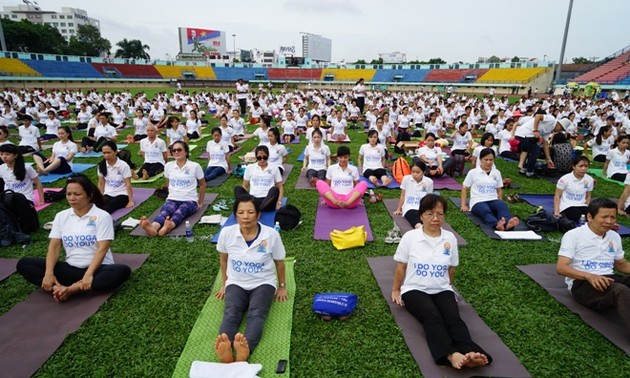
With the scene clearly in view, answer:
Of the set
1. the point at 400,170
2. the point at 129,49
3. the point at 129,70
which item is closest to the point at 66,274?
the point at 400,170

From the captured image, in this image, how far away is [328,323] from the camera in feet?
11.3

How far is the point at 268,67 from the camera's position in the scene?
2472 inches

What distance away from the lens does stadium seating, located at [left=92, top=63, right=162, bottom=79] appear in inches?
1941

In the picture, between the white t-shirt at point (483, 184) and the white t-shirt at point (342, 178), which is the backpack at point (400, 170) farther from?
the white t-shirt at point (483, 184)

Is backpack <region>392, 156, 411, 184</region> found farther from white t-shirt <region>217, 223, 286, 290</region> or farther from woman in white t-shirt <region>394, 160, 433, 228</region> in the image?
white t-shirt <region>217, 223, 286, 290</region>

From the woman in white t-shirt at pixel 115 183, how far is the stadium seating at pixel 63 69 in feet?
155

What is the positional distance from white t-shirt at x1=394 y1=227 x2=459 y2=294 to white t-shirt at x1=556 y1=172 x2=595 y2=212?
3.48 m

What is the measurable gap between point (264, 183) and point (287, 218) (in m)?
0.94

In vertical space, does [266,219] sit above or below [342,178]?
below

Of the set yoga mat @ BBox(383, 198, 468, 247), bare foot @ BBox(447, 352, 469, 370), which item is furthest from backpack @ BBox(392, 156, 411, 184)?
bare foot @ BBox(447, 352, 469, 370)

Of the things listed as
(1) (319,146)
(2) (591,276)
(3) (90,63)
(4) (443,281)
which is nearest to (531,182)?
(1) (319,146)

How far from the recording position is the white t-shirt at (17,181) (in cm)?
572

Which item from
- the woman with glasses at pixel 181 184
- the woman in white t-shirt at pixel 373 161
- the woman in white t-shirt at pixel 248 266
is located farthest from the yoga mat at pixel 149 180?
the woman in white t-shirt at pixel 248 266

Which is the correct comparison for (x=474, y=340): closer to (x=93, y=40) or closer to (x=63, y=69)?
(x=63, y=69)
